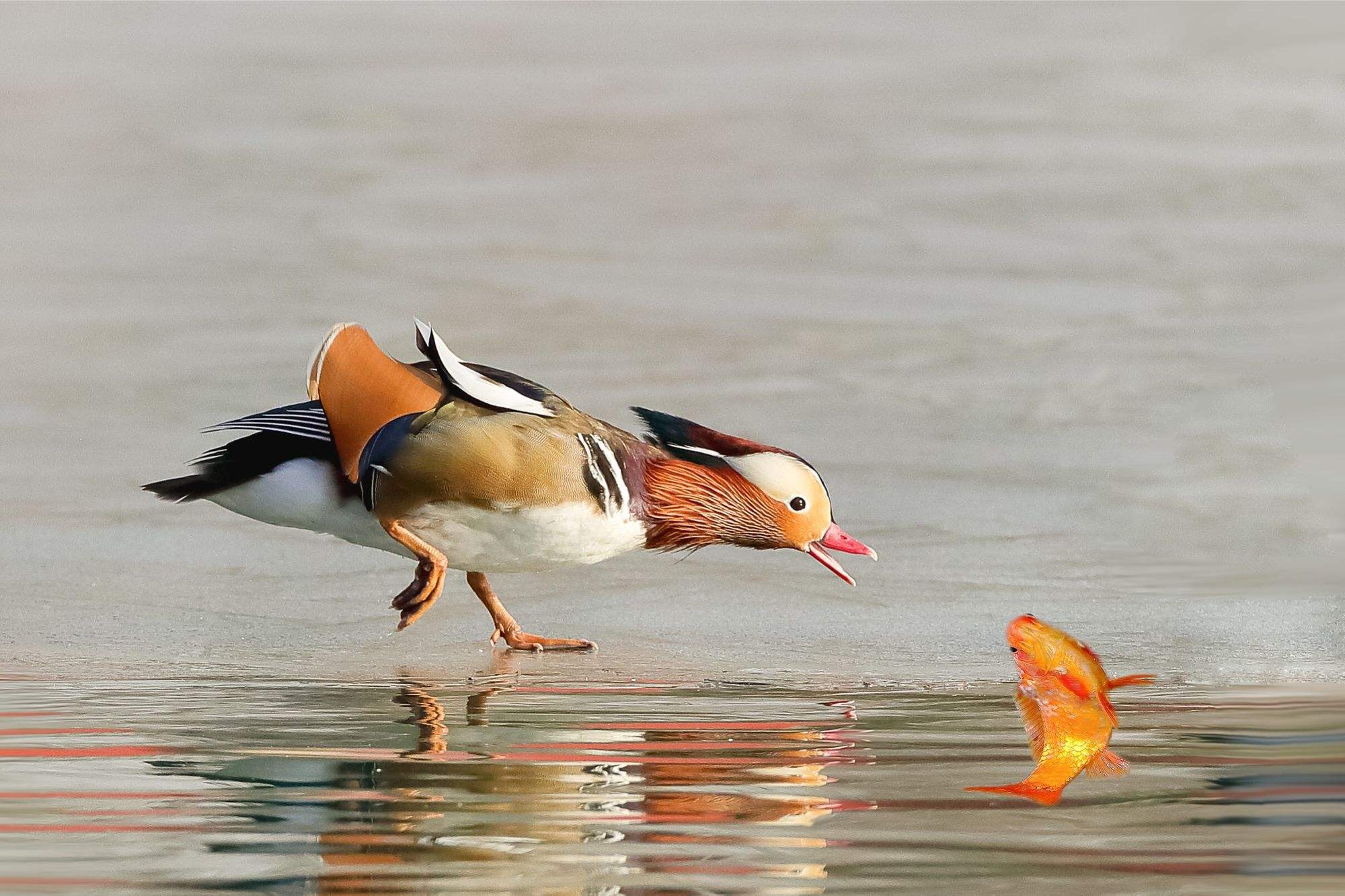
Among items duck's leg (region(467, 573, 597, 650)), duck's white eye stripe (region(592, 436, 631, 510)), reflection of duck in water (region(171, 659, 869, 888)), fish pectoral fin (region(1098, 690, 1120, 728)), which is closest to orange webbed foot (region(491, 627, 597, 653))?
→ duck's leg (region(467, 573, 597, 650))

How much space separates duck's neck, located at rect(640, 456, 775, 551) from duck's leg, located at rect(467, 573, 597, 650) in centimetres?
46

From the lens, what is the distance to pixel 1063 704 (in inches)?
127

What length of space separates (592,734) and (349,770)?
0.66 metres

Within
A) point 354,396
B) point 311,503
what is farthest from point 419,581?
point 354,396

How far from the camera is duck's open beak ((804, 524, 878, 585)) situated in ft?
17.2

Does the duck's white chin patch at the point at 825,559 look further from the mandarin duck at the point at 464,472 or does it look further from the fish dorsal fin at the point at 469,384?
the fish dorsal fin at the point at 469,384

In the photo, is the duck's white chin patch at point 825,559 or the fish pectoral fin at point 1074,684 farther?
the duck's white chin patch at point 825,559

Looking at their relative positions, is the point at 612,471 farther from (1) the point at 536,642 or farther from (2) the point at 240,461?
(2) the point at 240,461

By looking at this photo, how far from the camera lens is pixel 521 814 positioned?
8.69ft

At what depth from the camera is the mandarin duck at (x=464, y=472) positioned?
4625mm

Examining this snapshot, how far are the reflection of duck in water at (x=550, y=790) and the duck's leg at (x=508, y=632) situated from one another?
141 centimetres

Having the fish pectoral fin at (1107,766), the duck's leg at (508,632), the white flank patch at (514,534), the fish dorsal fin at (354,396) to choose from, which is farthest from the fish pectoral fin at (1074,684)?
the fish dorsal fin at (354,396)

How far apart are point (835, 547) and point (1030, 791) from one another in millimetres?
2443

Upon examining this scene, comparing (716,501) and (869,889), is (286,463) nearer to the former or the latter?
(716,501)
